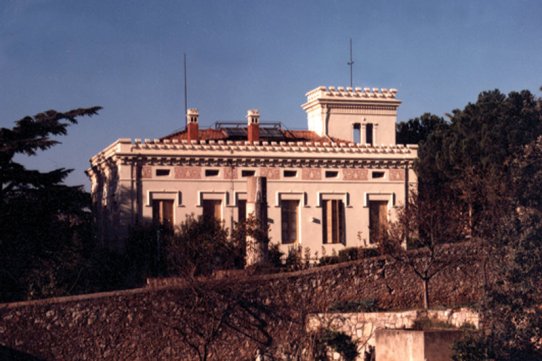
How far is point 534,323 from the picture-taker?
21.1 meters

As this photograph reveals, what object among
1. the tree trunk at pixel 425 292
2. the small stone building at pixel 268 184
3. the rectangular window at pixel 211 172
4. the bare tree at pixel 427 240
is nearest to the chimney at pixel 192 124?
the small stone building at pixel 268 184

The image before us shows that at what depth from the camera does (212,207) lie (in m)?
41.9

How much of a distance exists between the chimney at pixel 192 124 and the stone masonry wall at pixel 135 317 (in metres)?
16.2

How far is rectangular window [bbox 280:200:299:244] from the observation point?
42406 millimetres

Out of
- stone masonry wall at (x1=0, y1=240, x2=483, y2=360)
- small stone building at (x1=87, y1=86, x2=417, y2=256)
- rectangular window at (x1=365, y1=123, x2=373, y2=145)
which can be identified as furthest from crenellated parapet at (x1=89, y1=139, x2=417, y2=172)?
stone masonry wall at (x1=0, y1=240, x2=483, y2=360)

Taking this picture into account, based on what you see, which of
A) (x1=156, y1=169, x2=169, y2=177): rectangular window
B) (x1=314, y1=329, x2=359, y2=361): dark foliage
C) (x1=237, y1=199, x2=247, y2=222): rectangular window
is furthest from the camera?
(x1=237, y1=199, x2=247, y2=222): rectangular window

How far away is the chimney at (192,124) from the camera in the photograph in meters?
45.2

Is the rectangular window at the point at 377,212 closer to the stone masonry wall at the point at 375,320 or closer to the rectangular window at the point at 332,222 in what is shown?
the rectangular window at the point at 332,222

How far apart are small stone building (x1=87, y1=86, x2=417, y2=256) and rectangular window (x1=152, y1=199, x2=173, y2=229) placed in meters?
0.04

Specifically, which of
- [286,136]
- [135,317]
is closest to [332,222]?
[286,136]

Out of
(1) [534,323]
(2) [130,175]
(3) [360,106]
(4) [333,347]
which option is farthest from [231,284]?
(3) [360,106]

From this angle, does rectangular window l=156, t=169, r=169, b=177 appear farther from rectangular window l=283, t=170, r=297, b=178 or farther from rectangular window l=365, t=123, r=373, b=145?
rectangular window l=365, t=123, r=373, b=145

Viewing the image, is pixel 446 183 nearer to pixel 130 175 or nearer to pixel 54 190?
pixel 130 175

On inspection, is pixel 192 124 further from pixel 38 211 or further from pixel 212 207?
pixel 38 211
